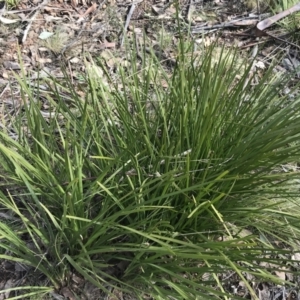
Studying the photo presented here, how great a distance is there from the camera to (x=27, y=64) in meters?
1.98

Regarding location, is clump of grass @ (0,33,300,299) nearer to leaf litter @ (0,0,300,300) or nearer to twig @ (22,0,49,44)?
leaf litter @ (0,0,300,300)

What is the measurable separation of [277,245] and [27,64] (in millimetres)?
1297

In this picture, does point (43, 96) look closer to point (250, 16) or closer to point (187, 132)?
point (187, 132)

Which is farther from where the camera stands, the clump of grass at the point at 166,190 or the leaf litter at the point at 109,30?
the leaf litter at the point at 109,30

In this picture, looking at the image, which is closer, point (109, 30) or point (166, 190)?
point (166, 190)

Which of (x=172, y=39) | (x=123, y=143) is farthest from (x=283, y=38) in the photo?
(x=123, y=143)

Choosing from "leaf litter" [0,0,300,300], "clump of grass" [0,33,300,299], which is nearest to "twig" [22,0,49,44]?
"leaf litter" [0,0,300,300]

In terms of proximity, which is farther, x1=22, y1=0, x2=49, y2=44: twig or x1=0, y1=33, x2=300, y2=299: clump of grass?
x1=22, y1=0, x2=49, y2=44: twig

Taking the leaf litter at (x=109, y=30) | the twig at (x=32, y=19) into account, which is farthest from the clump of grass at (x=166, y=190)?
the twig at (x=32, y=19)

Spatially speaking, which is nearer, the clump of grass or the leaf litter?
the clump of grass

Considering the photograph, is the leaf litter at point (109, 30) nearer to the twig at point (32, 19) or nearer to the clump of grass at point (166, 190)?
the twig at point (32, 19)

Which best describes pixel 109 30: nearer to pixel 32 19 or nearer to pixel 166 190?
pixel 32 19

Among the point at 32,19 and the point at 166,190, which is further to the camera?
the point at 32,19

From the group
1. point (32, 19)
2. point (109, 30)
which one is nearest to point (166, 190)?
point (109, 30)
